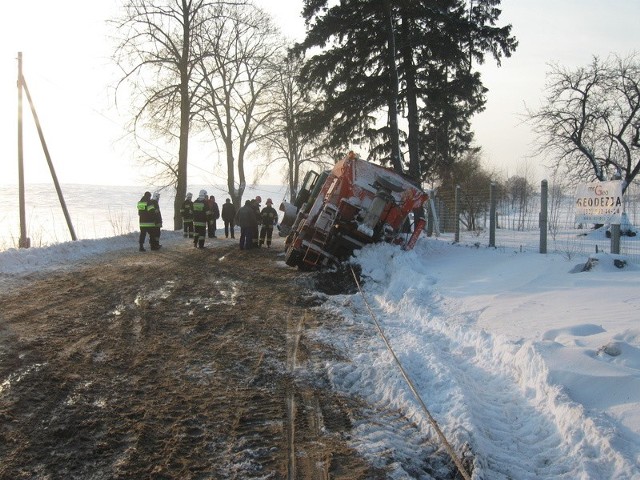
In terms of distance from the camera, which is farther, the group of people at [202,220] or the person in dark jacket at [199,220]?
the person in dark jacket at [199,220]

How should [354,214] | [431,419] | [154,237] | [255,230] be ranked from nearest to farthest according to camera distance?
[431,419]
[354,214]
[154,237]
[255,230]

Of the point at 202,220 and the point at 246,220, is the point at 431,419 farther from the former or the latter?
the point at 202,220

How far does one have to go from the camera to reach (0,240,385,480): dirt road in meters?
3.31

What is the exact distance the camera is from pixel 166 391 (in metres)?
4.48

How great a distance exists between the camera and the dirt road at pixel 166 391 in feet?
10.9

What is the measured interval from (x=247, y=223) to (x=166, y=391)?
12343 mm

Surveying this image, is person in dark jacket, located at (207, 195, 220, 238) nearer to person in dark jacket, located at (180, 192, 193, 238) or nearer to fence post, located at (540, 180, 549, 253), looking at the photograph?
person in dark jacket, located at (180, 192, 193, 238)

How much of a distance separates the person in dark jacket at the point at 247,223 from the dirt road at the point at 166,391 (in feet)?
25.4

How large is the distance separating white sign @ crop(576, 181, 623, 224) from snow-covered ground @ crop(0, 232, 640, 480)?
34.2 inches

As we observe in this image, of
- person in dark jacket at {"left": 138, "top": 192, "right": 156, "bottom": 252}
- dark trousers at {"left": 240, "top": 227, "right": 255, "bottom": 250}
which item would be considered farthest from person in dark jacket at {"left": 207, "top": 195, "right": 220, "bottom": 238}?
person in dark jacket at {"left": 138, "top": 192, "right": 156, "bottom": 252}

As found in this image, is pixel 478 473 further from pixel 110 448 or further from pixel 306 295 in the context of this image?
pixel 306 295

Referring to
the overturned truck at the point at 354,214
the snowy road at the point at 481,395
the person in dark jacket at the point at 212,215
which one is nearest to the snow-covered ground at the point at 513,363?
the snowy road at the point at 481,395

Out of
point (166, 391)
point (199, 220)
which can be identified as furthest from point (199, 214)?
point (166, 391)

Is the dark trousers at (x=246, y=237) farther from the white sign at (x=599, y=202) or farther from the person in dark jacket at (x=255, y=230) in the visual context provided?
the white sign at (x=599, y=202)
